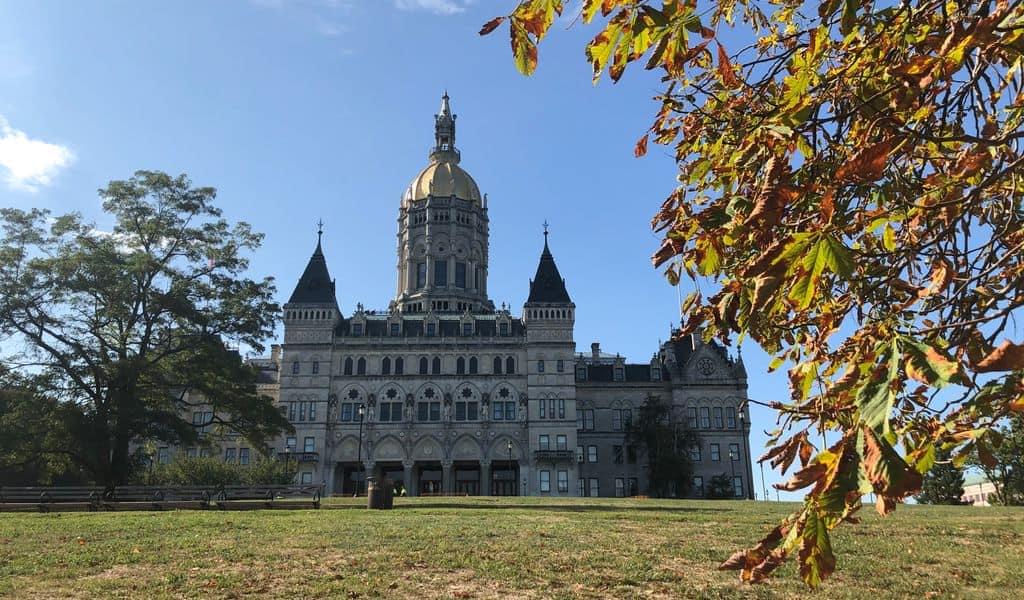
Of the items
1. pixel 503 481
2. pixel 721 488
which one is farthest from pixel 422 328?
pixel 721 488

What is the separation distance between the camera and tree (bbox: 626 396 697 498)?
5894 cm

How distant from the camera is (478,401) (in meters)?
61.4

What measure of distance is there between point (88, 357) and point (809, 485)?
3229cm

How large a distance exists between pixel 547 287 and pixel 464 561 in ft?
177

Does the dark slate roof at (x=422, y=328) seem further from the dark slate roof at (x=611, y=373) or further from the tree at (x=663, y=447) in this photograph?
the tree at (x=663, y=447)

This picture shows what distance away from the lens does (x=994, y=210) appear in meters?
4.57

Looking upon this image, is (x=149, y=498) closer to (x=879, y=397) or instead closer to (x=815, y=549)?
(x=815, y=549)

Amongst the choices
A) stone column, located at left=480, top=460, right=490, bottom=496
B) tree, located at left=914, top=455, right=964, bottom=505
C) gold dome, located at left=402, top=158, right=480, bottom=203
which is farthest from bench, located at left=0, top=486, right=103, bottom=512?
gold dome, located at left=402, top=158, right=480, bottom=203

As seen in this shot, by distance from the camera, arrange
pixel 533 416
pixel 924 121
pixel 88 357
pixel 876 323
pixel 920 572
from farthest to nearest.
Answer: pixel 533 416 < pixel 88 357 < pixel 920 572 < pixel 924 121 < pixel 876 323

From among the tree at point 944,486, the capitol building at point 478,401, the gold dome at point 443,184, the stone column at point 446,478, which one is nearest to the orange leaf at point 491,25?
the tree at point 944,486

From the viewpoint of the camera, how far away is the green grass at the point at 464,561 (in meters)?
9.23

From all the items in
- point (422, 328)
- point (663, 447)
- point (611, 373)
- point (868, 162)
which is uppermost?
point (422, 328)

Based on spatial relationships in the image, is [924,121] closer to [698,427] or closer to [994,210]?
[994,210]

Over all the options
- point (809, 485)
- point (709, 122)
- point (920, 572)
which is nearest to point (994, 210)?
point (709, 122)
